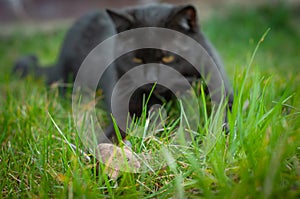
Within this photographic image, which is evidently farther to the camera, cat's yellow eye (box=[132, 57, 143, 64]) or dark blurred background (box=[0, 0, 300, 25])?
dark blurred background (box=[0, 0, 300, 25])

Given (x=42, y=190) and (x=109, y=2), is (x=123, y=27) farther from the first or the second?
(x=109, y=2)

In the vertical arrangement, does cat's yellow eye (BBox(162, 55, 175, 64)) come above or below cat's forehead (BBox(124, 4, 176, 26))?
below

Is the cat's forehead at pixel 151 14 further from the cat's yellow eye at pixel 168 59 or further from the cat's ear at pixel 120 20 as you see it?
the cat's yellow eye at pixel 168 59

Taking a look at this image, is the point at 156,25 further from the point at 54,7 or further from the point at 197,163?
the point at 54,7

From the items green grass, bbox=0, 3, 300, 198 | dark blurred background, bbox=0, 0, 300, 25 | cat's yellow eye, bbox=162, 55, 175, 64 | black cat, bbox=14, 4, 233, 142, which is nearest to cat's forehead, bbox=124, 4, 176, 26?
black cat, bbox=14, 4, 233, 142

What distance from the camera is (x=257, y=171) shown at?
2.33ft

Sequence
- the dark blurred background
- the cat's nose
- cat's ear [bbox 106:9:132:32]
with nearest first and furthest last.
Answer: the cat's nose < cat's ear [bbox 106:9:132:32] < the dark blurred background

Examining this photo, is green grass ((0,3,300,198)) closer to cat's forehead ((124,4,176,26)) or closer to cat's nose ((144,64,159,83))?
cat's nose ((144,64,159,83))

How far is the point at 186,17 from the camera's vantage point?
63.1 inches

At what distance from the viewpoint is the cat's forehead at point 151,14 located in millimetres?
1631

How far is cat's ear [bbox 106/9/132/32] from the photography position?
1.65m

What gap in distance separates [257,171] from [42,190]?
55cm

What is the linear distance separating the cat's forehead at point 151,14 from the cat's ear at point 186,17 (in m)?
0.06

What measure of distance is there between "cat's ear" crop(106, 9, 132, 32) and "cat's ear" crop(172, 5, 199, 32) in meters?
0.26
